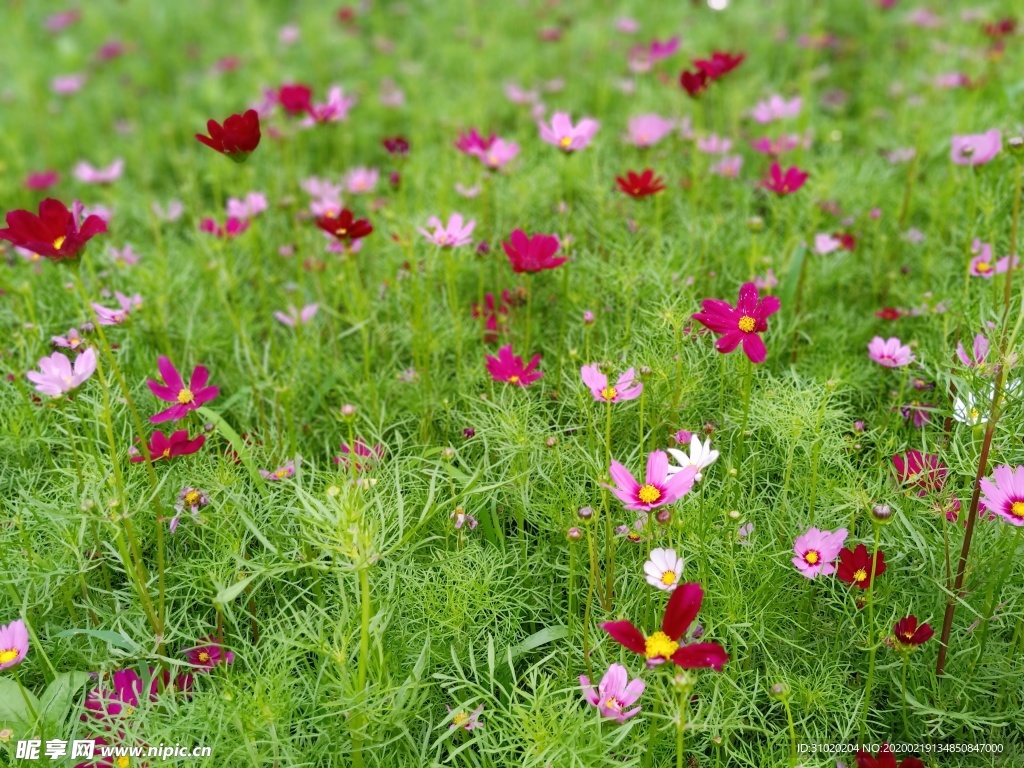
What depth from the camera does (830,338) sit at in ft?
5.04

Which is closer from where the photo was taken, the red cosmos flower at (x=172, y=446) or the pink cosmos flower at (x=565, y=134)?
the red cosmos flower at (x=172, y=446)

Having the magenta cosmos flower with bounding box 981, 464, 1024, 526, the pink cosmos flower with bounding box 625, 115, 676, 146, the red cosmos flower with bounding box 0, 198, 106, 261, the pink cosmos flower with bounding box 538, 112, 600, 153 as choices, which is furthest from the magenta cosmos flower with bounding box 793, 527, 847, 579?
the pink cosmos flower with bounding box 625, 115, 676, 146

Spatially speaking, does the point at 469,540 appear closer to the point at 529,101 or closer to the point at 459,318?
the point at 459,318

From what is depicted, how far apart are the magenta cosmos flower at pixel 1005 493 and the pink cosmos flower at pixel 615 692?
18.2 inches

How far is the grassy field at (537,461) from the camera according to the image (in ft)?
3.31

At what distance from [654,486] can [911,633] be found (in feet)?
1.13

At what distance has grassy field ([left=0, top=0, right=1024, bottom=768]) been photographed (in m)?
1.01

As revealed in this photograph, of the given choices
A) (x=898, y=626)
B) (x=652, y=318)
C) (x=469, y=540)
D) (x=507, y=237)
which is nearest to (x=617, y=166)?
(x=507, y=237)

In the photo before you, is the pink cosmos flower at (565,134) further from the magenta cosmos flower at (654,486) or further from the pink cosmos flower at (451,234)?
the magenta cosmos flower at (654,486)

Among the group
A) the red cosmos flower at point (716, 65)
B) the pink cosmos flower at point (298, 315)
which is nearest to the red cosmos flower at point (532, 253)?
the pink cosmos flower at point (298, 315)

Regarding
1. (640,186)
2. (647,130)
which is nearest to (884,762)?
(640,186)

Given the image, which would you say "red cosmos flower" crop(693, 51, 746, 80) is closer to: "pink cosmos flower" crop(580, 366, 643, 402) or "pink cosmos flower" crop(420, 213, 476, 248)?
"pink cosmos flower" crop(420, 213, 476, 248)

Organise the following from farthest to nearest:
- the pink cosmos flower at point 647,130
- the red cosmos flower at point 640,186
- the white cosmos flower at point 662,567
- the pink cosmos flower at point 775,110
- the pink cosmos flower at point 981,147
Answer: the pink cosmos flower at point 775,110 → the pink cosmos flower at point 647,130 → the pink cosmos flower at point 981,147 → the red cosmos flower at point 640,186 → the white cosmos flower at point 662,567

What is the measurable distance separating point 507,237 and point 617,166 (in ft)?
1.43
